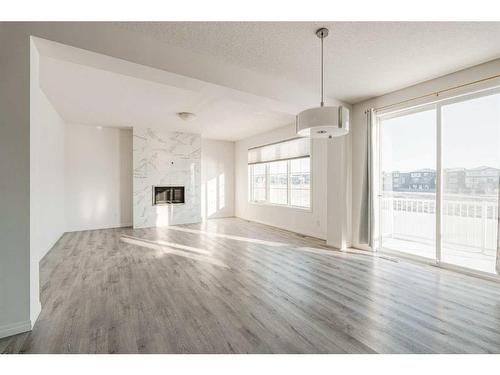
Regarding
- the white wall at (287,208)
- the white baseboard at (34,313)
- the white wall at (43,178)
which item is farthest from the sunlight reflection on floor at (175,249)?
the white wall at (287,208)

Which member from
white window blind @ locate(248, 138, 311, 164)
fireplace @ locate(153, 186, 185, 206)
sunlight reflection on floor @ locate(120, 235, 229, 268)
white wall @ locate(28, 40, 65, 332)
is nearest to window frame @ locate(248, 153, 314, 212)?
white window blind @ locate(248, 138, 311, 164)

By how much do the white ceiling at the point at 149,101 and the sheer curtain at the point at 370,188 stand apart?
1.46 m

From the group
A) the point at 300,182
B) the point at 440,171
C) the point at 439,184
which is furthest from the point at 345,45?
the point at 300,182

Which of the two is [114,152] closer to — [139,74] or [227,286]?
[139,74]

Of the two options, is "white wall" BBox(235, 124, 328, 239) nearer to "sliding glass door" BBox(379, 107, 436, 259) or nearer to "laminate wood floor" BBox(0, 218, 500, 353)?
"sliding glass door" BBox(379, 107, 436, 259)

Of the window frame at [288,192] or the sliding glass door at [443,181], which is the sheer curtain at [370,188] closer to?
the sliding glass door at [443,181]

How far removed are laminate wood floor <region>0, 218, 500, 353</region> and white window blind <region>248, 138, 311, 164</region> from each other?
278 cm

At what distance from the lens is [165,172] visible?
7152 millimetres

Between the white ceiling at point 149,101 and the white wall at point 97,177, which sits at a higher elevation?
the white ceiling at point 149,101

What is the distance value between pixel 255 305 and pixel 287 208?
4.28 metres

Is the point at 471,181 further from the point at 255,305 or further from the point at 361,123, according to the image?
the point at 255,305

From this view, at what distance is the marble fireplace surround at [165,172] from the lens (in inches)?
265

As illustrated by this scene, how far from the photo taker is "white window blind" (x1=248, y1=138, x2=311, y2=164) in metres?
6.08
